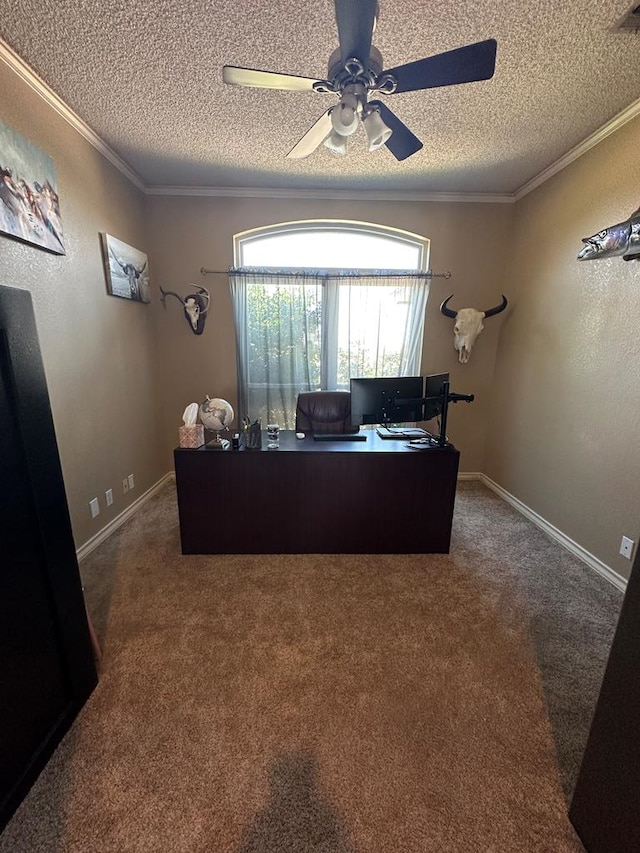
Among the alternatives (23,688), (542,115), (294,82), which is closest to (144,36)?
(294,82)

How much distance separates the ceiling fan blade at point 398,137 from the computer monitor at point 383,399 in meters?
1.32

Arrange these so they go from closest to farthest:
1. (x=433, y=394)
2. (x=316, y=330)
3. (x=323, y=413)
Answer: (x=433, y=394) < (x=323, y=413) < (x=316, y=330)

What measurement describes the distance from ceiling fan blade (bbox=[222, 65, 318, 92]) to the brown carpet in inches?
99.6

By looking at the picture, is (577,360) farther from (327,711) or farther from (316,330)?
(327,711)

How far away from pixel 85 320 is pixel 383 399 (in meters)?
2.19

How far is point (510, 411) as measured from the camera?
127 inches

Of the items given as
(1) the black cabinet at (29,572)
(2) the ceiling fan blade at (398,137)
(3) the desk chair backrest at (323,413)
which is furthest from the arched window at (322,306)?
(1) the black cabinet at (29,572)

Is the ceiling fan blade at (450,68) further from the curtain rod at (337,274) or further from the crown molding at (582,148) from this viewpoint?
the curtain rod at (337,274)

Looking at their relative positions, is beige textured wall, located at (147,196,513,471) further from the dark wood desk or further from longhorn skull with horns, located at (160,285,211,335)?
the dark wood desk

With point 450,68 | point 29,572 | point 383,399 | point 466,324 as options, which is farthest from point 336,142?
point 29,572

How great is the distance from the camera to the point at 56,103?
6.45 ft

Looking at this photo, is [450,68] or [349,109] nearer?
[450,68]

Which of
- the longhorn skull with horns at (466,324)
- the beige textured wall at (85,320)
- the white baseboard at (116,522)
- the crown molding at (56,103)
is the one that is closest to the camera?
the crown molding at (56,103)

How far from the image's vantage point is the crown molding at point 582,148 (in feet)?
6.66
